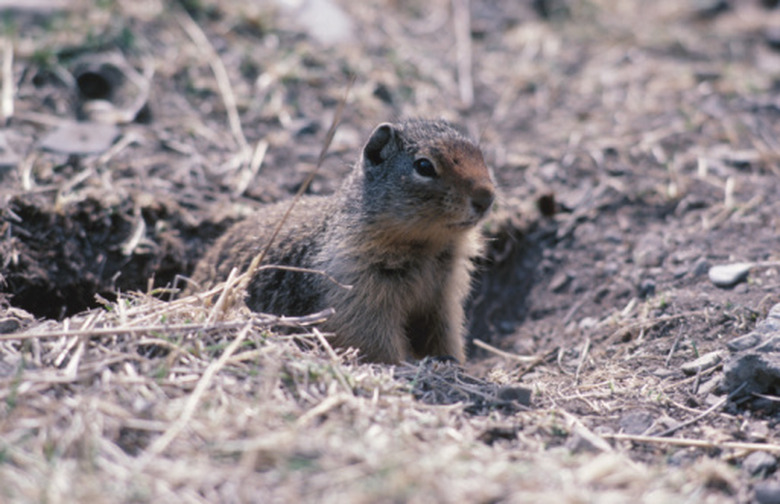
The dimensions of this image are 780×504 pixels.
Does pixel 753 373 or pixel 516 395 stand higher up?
pixel 753 373

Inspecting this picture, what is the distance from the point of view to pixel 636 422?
393 cm

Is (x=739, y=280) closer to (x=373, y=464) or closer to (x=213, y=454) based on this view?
(x=373, y=464)

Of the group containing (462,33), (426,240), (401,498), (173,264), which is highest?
(462,33)

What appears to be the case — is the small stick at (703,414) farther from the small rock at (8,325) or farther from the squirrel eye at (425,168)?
the small rock at (8,325)

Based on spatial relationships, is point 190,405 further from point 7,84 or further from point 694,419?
point 7,84

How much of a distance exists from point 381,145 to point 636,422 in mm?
2379

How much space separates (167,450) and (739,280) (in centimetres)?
407

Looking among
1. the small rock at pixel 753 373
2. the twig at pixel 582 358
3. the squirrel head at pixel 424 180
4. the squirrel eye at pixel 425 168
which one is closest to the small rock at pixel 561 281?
the twig at pixel 582 358

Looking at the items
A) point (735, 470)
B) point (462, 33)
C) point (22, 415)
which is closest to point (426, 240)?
point (735, 470)

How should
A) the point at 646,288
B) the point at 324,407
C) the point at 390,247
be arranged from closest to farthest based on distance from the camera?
the point at 324,407, the point at 390,247, the point at 646,288

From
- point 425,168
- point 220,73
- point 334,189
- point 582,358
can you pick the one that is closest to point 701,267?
point 582,358

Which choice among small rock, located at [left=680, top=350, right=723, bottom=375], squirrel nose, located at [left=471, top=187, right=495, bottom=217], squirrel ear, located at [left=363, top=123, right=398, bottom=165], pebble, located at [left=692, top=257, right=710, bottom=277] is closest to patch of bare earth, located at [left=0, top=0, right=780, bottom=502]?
small rock, located at [left=680, top=350, right=723, bottom=375]

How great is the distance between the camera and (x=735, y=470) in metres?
3.43

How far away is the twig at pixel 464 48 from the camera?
8680mm
